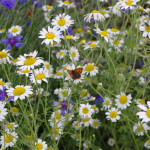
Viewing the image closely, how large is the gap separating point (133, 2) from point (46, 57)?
1.15 m

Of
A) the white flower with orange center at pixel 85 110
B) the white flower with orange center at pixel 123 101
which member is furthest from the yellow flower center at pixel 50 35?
the white flower with orange center at pixel 123 101

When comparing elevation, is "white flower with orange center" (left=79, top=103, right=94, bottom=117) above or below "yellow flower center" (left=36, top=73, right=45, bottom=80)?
below

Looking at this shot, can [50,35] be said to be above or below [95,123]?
above

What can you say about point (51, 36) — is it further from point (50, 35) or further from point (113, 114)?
point (113, 114)

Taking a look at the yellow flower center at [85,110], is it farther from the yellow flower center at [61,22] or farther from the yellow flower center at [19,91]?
the yellow flower center at [61,22]

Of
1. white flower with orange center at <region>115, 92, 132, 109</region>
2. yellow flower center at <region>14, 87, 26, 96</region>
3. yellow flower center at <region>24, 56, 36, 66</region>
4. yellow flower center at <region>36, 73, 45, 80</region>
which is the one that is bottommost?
white flower with orange center at <region>115, 92, 132, 109</region>

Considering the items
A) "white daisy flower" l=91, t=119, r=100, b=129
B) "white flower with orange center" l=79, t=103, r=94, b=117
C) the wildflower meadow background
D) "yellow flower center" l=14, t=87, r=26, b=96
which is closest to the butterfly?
the wildflower meadow background

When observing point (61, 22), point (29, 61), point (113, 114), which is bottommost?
point (113, 114)

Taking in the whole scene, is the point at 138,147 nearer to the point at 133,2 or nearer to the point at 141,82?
the point at 141,82

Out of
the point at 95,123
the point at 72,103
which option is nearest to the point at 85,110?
the point at 72,103

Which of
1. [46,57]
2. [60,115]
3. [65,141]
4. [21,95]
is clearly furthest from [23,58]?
[46,57]

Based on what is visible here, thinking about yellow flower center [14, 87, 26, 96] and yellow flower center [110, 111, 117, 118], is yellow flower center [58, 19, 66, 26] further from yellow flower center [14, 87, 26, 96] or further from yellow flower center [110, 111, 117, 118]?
yellow flower center [110, 111, 117, 118]

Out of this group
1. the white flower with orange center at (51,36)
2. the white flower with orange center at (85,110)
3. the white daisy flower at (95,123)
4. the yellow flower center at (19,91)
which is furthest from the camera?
the white daisy flower at (95,123)

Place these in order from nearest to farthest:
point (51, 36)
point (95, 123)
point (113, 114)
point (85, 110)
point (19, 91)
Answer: point (19, 91)
point (51, 36)
point (85, 110)
point (113, 114)
point (95, 123)
